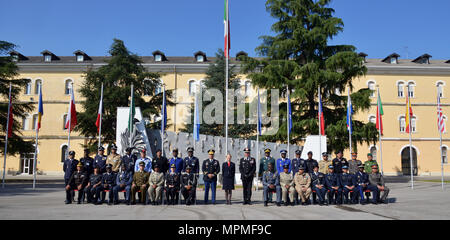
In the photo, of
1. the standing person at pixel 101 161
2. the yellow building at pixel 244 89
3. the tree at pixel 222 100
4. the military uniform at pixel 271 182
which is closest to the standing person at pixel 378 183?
the military uniform at pixel 271 182

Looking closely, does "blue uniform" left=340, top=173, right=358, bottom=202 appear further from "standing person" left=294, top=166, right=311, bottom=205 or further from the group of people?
"standing person" left=294, top=166, right=311, bottom=205

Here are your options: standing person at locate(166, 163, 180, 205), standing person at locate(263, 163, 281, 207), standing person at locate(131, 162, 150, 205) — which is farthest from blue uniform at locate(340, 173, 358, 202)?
standing person at locate(131, 162, 150, 205)

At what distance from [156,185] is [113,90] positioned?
15.2 m

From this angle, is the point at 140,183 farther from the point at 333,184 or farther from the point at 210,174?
the point at 333,184

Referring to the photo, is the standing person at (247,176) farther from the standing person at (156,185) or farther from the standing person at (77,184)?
the standing person at (77,184)

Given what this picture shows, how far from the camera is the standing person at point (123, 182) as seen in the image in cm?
957

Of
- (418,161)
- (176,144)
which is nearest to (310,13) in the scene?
(176,144)

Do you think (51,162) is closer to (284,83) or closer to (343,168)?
(284,83)

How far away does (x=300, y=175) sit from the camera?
388 inches

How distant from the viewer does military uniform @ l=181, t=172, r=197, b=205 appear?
9.62 metres

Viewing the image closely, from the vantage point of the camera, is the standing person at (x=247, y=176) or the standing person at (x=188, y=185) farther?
the standing person at (x=247, y=176)

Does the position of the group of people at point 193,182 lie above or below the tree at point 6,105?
below

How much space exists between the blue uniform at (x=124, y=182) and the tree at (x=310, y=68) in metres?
10.9
